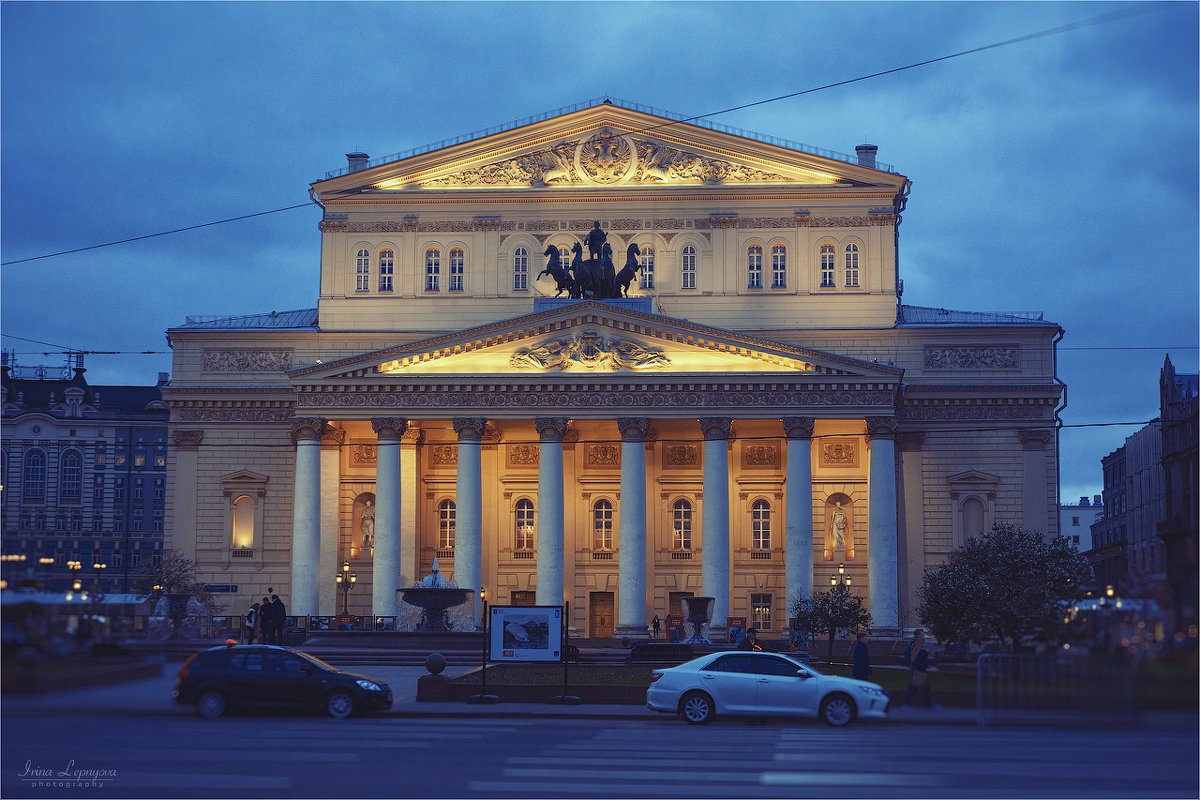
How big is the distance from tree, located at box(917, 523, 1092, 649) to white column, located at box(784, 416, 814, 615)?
1014 centimetres

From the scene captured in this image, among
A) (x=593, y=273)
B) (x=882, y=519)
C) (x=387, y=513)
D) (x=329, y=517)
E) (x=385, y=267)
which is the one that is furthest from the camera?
(x=385, y=267)

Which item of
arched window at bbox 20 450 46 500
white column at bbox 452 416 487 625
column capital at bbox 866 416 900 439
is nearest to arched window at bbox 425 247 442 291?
white column at bbox 452 416 487 625

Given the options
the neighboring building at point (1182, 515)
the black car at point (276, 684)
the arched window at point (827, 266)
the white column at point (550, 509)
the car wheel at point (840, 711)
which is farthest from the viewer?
the arched window at point (827, 266)

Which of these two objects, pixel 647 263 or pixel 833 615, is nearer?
pixel 833 615

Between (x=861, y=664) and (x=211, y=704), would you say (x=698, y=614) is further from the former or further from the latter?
(x=211, y=704)

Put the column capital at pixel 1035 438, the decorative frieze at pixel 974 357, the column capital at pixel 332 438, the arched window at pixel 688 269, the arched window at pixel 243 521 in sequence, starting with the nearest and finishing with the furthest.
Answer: the column capital at pixel 332 438, the column capital at pixel 1035 438, the decorative frieze at pixel 974 357, the arched window at pixel 243 521, the arched window at pixel 688 269

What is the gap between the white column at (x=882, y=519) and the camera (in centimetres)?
5750

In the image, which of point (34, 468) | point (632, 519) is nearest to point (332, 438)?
point (632, 519)

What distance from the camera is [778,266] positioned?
6588cm

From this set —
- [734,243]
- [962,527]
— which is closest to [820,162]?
[734,243]

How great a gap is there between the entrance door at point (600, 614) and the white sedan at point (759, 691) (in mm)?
33909

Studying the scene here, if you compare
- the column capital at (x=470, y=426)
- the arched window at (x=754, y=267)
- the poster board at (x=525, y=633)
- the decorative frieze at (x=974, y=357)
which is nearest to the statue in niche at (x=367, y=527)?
the column capital at (x=470, y=426)

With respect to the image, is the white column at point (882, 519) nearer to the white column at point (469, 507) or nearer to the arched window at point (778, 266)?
the arched window at point (778, 266)

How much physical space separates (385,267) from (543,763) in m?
49.4
